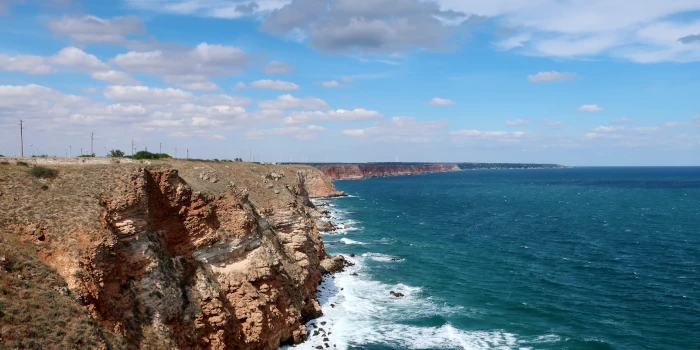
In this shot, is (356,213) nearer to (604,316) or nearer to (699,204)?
(604,316)

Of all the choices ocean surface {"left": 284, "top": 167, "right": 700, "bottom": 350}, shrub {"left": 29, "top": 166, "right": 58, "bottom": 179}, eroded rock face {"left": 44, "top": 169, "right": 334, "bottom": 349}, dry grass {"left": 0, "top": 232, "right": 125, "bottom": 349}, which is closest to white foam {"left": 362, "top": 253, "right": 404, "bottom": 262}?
ocean surface {"left": 284, "top": 167, "right": 700, "bottom": 350}

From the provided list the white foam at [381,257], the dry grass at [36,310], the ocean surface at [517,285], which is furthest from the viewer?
the white foam at [381,257]

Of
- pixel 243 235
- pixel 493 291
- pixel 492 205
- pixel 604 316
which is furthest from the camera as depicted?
pixel 492 205

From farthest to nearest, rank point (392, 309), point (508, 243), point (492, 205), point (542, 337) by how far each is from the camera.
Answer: point (492, 205), point (508, 243), point (392, 309), point (542, 337)

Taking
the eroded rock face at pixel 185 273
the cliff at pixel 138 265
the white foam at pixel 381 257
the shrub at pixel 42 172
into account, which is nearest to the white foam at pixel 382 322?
the eroded rock face at pixel 185 273

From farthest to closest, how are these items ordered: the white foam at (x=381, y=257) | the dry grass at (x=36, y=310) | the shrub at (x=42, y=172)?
the white foam at (x=381, y=257) → the shrub at (x=42, y=172) → the dry grass at (x=36, y=310)

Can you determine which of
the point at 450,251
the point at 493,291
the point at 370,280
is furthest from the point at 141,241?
the point at 450,251

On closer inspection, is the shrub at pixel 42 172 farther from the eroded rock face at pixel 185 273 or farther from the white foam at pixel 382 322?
the white foam at pixel 382 322
